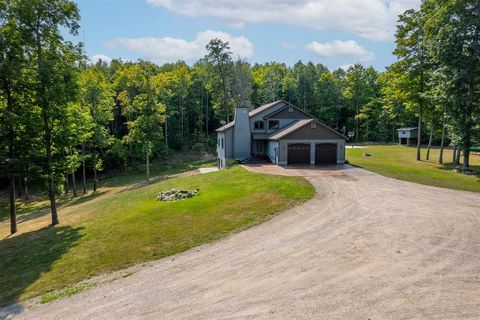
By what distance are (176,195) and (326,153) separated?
52.6 ft

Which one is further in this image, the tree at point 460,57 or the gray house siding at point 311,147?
the gray house siding at point 311,147

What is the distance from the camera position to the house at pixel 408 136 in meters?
54.9

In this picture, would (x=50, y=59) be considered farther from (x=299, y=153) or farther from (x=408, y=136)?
(x=408, y=136)

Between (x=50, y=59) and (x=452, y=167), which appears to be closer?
(x=50, y=59)

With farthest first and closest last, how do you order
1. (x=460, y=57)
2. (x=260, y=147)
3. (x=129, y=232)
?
(x=260, y=147), (x=460, y=57), (x=129, y=232)

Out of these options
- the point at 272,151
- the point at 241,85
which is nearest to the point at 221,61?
the point at 241,85

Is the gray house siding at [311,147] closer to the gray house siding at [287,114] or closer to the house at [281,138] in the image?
the house at [281,138]

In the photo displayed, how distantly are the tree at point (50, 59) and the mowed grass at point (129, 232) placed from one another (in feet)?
12.7

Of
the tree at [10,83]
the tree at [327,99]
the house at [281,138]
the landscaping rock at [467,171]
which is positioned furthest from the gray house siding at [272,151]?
the tree at [327,99]

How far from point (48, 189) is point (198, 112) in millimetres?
44487

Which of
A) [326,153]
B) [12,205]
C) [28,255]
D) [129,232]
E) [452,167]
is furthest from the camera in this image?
[326,153]

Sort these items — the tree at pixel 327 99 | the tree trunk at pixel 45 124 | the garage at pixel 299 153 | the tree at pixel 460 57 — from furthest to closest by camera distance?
the tree at pixel 327 99
the garage at pixel 299 153
the tree at pixel 460 57
the tree trunk at pixel 45 124

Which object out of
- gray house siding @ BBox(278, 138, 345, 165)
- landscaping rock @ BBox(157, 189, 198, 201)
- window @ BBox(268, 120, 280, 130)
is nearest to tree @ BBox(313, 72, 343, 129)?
window @ BBox(268, 120, 280, 130)

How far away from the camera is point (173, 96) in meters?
59.2
